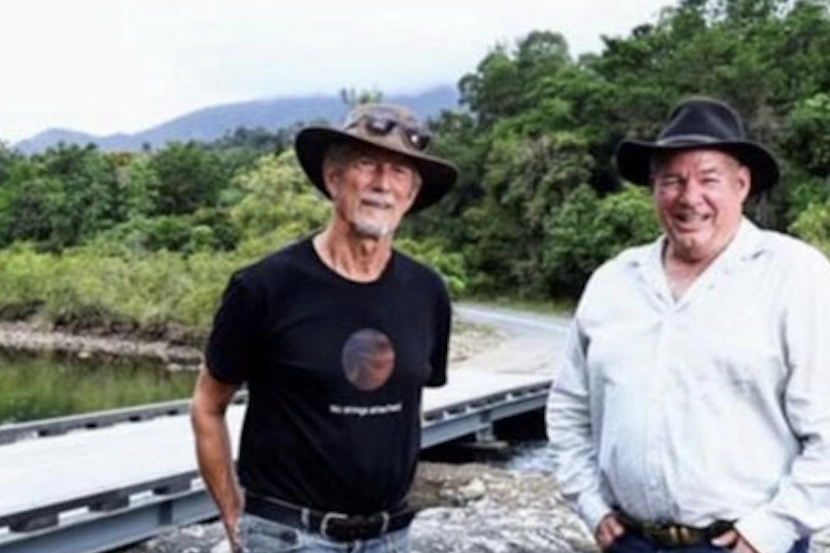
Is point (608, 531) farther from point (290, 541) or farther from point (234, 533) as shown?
point (234, 533)

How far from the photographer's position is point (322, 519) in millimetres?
2432

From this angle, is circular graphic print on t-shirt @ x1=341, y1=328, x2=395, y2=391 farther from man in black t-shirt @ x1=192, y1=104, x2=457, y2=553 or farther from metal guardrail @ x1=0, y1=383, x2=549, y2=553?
metal guardrail @ x1=0, y1=383, x2=549, y2=553

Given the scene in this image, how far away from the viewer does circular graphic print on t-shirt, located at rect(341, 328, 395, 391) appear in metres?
2.44

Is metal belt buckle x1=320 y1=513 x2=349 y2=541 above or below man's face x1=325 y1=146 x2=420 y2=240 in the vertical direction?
below

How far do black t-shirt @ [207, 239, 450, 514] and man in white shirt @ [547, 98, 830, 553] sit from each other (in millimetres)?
459

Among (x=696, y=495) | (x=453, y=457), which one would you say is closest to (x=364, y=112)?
(x=696, y=495)

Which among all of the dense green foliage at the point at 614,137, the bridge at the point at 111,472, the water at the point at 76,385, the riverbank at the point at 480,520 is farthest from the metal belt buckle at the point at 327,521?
the dense green foliage at the point at 614,137

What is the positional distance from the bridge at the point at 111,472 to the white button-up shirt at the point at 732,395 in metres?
2.99

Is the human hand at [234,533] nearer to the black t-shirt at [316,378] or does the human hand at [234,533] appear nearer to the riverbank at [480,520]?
the black t-shirt at [316,378]

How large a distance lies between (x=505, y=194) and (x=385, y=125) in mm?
31458

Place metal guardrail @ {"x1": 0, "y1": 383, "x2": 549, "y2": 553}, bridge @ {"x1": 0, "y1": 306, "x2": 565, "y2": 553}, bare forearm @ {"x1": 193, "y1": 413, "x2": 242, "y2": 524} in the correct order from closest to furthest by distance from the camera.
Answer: bare forearm @ {"x1": 193, "y1": 413, "x2": 242, "y2": 524} < metal guardrail @ {"x1": 0, "y1": 383, "x2": 549, "y2": 553} < bridge @ {"x1": 0, "y1": 306, "x2": 565, "y2": 553}

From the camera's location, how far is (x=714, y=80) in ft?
96.3

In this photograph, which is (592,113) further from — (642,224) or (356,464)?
(356,464)

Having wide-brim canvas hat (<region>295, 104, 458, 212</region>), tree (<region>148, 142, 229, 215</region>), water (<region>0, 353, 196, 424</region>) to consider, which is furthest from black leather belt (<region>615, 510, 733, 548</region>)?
tree (<region>148, 142, 229, 215</region>)
